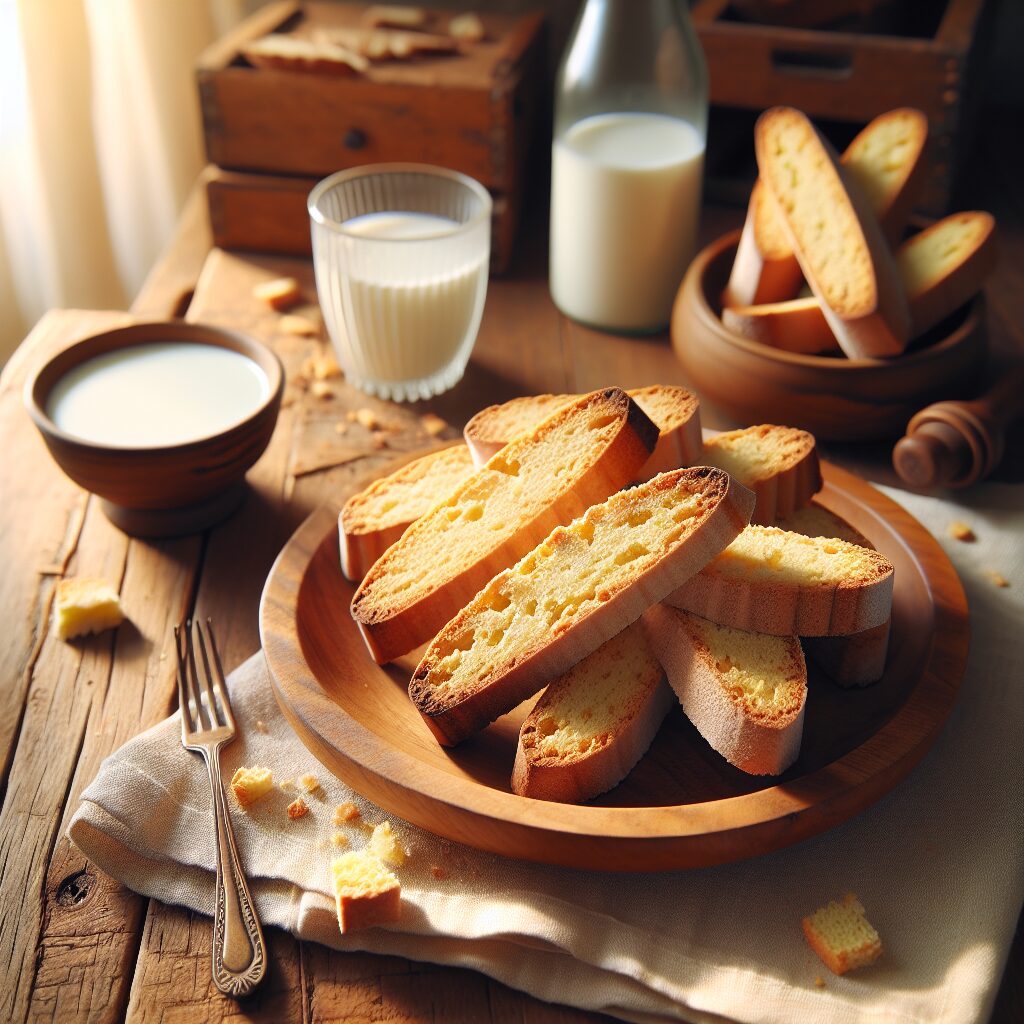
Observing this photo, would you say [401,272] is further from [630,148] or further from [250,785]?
[250,785]

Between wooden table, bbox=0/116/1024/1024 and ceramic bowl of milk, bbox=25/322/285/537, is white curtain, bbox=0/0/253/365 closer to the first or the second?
wooden table, bbox=0/116/1024/1024

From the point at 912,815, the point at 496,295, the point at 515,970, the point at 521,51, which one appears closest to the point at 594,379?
the point at 496,295

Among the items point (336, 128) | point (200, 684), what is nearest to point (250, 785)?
point (200, 684)

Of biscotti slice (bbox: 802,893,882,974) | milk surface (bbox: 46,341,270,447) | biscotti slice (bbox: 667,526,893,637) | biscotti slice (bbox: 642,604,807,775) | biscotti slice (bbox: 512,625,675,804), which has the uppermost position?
biscotti slice (bbox: 667,526,893,637)

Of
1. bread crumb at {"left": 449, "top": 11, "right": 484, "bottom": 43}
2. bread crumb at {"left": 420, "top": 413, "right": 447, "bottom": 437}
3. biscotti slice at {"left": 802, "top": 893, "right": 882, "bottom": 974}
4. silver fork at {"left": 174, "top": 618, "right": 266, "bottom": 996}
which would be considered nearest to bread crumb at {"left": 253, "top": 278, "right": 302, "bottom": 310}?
bread crumb at {"left": 420, "top": 413, "right": 447, "bottom": 437}

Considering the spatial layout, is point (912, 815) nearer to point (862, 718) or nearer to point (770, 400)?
point (862, 718)
